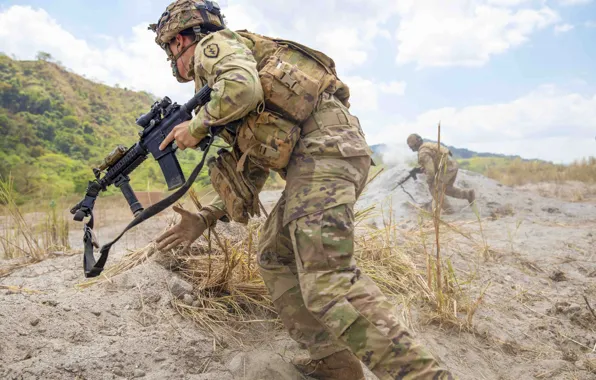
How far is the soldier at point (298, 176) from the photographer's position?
1539mm

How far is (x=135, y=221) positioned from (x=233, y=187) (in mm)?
497

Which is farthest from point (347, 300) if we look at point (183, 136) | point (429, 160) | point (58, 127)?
point (58, 127)

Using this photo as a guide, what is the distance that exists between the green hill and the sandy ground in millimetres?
5817

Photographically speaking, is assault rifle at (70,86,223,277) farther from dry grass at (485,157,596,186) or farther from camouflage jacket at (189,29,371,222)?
dry grass at (485,157,596,186)

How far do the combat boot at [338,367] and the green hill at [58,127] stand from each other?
22.8 feet

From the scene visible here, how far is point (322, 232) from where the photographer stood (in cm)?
166

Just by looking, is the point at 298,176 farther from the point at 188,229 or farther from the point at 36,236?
the point at 36,236

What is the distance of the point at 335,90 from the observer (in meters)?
2.04

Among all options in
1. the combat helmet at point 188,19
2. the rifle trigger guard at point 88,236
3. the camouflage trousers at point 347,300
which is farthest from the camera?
the rifle trigger guard at point 88,236

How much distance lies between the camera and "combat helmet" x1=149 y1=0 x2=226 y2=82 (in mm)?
2082

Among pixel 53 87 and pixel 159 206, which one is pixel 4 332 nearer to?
pixel 159 206

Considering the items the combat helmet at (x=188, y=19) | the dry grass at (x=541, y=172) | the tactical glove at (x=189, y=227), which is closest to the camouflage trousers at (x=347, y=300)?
the tactical glove at (x=189, y=227)

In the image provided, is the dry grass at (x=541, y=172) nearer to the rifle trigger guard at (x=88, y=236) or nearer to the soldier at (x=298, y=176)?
the soldier at (x=298, y=176)

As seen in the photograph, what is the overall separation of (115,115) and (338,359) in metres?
27.5
